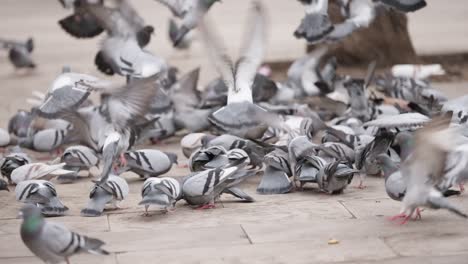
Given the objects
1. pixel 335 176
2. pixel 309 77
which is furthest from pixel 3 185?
pixel 309 77

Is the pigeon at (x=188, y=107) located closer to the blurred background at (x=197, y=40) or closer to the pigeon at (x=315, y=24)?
the pigeon at (x=315, y=24)

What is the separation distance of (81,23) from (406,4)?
2858 mm

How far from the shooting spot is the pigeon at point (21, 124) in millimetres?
7875

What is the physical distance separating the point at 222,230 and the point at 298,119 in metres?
2.18

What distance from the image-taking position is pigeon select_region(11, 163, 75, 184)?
6.24m

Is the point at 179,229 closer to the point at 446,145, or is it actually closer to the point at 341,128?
the point at 446,145

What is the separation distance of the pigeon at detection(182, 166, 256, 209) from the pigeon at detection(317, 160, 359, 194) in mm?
458

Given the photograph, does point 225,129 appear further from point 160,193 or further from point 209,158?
point 160,193

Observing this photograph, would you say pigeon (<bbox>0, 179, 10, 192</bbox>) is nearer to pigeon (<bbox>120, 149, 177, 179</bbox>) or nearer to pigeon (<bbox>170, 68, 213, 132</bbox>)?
pigeon (<bbox>120, 149, 177, 179</bbox>)

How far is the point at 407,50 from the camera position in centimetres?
1084

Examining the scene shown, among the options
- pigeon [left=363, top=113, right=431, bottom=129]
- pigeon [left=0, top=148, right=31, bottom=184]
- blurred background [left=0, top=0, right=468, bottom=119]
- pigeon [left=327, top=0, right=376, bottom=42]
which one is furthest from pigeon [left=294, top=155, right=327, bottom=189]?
blurred background [left=0, top=0, right=468, bottom=119]

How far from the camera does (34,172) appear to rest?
6258mm

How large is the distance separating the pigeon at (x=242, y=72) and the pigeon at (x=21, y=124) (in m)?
1.51

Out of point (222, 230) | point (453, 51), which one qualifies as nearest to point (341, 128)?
point (222, 230)
